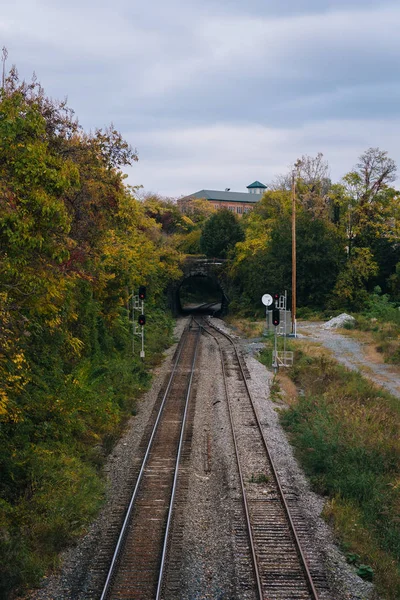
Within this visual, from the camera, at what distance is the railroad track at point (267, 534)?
8.84m

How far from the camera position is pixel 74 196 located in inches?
730

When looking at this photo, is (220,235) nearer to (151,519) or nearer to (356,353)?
(356,353)

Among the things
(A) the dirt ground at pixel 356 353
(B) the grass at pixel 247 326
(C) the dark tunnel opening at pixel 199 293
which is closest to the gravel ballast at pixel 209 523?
(A) the dirt ground at pixel 356 353

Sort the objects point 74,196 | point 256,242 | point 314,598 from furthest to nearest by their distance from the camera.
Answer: point 256,242 < point 74,196 < point 314,598

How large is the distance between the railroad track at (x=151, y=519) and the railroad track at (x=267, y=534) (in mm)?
1407

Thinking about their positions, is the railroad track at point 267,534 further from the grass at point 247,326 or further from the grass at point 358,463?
the grass at point 247,326

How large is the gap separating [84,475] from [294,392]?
1165cm

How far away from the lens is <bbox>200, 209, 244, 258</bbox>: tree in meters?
60.2

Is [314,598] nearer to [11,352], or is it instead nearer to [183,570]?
[183,570]

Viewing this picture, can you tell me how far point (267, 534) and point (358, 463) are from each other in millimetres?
3992

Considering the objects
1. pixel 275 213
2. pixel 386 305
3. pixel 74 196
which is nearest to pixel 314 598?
pixel 74 196

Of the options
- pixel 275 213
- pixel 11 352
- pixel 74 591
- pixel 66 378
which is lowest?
pixel 74 591

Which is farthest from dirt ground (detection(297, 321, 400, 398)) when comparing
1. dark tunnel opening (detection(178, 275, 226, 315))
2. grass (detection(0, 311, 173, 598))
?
dark tunnel opening (detection(178, 275, 226, 315))

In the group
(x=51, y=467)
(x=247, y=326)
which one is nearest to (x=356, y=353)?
(x=247, y=326)
